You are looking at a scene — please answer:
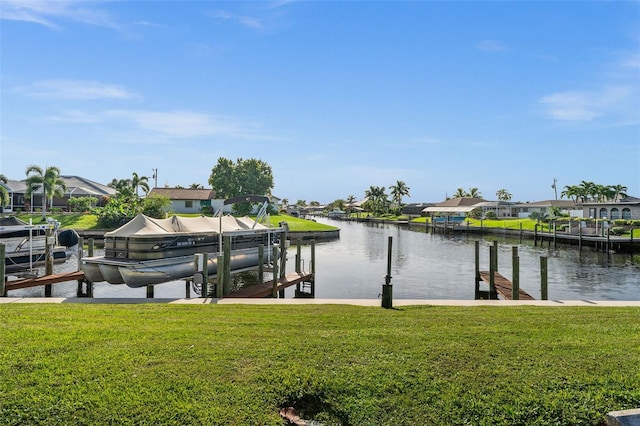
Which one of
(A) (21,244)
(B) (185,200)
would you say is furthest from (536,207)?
(A) (21,244)

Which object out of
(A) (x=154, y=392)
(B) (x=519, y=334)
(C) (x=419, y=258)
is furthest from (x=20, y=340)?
(C) (x=419, y=258)

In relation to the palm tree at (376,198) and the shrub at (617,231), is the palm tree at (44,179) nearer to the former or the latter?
the shrub at (617,231)

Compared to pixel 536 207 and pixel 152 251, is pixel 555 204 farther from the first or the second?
pixel 152 251

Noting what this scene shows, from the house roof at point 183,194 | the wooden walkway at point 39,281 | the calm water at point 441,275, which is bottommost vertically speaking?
the calm water at point 441,275

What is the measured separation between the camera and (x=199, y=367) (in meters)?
6.08

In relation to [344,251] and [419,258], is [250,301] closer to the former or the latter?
[419,258]

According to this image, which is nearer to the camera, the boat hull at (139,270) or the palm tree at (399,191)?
the boat hull at (139,270)

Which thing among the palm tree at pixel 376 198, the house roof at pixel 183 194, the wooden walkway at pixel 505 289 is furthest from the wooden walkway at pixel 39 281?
the palm tree at pixel 376 198

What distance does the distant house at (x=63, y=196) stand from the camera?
6262 cm

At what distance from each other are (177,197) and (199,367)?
7351cm

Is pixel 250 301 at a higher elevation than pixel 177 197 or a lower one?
lower

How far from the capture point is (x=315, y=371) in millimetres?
6094

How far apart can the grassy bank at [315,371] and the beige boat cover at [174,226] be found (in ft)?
29.7

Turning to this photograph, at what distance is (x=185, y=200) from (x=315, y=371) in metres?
74.0
